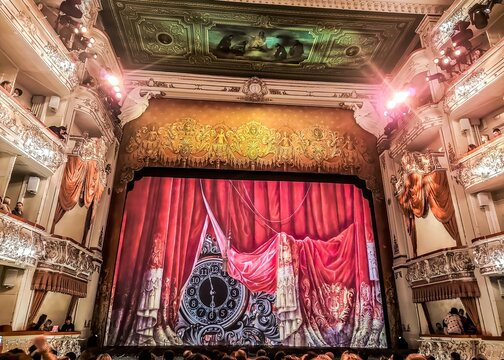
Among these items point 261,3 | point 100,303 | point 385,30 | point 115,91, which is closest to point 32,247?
point 100,303

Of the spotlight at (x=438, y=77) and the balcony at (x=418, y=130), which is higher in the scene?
the spotlight at (x=438, y=77)

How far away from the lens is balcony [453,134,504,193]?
601cm

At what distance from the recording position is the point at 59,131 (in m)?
6.58

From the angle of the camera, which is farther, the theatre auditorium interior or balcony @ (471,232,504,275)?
the theatre auditorium interior

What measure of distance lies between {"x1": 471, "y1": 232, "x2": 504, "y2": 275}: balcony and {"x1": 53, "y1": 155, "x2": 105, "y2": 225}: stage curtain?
747cm

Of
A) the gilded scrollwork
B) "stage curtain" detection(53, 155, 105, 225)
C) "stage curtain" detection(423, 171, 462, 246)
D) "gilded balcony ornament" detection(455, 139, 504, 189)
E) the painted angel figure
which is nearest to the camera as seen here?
the gilded scrollwork

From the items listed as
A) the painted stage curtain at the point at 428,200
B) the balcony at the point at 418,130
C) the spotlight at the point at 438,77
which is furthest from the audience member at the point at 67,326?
the spotlight at the point at 438,77

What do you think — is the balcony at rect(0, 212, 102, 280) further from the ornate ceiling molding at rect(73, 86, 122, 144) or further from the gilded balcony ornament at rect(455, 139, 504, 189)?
the gilded balcony ornament at rect(455, 139, 504, 189)

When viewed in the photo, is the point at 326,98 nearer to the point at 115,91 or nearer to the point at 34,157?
the point at 115,91

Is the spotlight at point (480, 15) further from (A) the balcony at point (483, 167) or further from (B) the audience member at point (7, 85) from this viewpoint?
(B) the audience member at point (7, 85)

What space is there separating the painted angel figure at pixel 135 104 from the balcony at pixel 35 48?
2457mm

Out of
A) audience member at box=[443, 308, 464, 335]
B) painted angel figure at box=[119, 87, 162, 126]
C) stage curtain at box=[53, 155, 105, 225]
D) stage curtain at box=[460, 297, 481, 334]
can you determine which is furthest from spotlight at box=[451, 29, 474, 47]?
stage curtain at box=[53, 155, 105, 225]

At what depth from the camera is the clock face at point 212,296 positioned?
8.88 metres

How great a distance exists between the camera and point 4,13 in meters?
5.11
